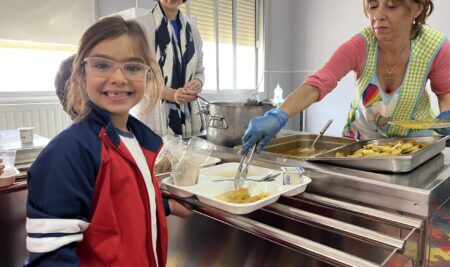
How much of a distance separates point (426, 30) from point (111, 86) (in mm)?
1131

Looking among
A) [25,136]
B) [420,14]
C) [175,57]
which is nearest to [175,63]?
[175,57]

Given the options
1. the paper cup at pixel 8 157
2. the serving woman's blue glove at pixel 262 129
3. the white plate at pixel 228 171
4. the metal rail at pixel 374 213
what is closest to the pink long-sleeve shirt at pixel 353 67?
the serving woman's blue glove at pixel 262 129

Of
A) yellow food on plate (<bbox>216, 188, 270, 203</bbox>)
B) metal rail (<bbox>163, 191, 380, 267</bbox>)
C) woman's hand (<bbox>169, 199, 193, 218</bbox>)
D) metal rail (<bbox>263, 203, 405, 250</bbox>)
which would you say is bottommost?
woman's hand (<bbox>169, 199, 193, 218</bbox>)

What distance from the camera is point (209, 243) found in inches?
42.8

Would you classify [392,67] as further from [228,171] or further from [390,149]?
[228,171]

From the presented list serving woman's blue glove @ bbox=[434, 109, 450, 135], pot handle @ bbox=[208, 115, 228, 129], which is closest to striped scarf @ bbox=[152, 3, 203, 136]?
pot handle @ bbox=[208, 115, 228, 129]

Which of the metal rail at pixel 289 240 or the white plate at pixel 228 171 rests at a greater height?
the white plate at pixel 228 171

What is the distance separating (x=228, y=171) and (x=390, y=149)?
468mm

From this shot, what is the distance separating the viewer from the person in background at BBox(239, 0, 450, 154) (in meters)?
1.12

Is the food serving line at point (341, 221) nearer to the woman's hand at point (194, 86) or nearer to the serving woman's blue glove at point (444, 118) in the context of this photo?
the serving woman's blue glove at point (444, 118)

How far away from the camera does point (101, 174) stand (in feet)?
2.10

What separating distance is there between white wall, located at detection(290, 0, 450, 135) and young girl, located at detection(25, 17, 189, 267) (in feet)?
10.6

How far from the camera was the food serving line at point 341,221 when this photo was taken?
2.01ft

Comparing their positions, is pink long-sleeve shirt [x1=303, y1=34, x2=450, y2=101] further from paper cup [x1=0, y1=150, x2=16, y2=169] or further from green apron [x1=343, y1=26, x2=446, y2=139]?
paper cup [x1=0, y1=150, x2=16, y2=169]
